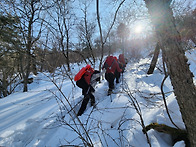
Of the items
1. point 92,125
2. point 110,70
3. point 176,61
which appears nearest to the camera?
point 176,61

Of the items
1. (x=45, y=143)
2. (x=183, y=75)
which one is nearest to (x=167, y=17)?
(x=183, y=75)

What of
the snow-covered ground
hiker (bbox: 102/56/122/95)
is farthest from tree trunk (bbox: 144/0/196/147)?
hiker (bbox: 102/56/122/95)

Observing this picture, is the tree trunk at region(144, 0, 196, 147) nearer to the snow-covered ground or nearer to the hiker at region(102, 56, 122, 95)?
the snow-covered ground

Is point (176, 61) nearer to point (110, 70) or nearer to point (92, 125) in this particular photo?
point (92, 125)

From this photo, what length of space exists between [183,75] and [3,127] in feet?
11.4

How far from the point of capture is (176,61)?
39.0 inches

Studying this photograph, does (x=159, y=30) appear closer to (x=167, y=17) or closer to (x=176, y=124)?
(x=167, y=17)

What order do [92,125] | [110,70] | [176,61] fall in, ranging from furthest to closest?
1. [110,70]
2. [92,125]
3. [176,61]

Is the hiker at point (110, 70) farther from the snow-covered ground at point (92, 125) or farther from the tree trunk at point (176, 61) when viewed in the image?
the tree trunk at point (176, 61)

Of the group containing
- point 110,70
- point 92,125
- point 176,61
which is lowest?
point 92,125

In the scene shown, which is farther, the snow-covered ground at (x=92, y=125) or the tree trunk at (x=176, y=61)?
the snow-covered ground at (x=92, y=125)

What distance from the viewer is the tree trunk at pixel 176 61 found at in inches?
37.5

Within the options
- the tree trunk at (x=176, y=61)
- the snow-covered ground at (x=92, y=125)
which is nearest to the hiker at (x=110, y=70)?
the snow-covered ground at (x=92, y=125)

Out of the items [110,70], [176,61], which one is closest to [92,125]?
[176,61]
